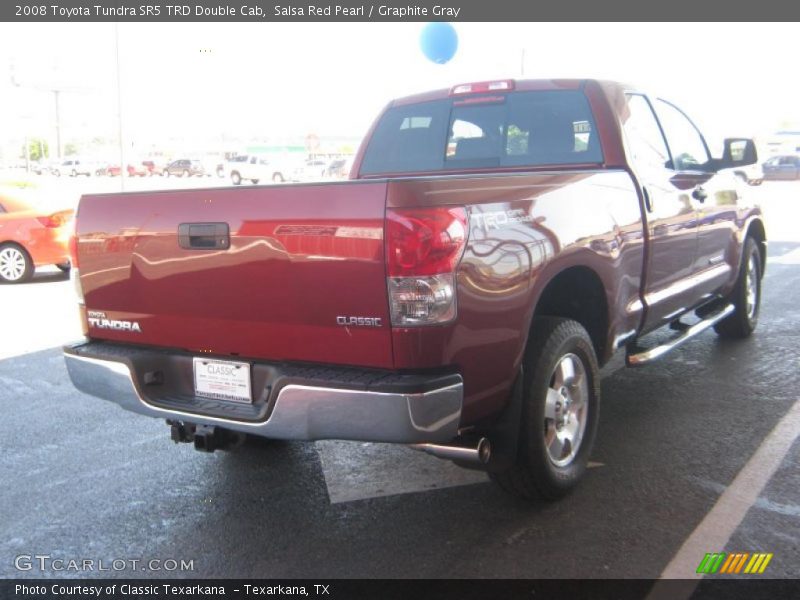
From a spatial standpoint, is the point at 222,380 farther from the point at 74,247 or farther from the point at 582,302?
the point at 582,302

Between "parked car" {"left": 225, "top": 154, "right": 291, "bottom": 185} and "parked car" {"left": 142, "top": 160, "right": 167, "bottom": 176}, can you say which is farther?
"parked car" {"left": 142, "top": 160, "right": 167, "bottom": 176}

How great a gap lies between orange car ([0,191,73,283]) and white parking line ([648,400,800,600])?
9.49 m

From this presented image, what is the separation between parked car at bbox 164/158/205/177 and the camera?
182 ft

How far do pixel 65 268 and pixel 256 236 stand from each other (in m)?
9.87

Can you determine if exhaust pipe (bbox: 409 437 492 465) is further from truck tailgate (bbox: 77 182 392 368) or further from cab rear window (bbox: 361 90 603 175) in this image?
cab rear window (bbox: 361 90 603 175)

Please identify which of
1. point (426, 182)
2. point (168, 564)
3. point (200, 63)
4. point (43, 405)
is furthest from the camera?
point (200, 63)

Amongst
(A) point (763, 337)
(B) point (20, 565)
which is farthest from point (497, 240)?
(A) point (763, 337)

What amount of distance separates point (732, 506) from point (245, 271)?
94.3 inches

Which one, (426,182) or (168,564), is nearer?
(426,182)

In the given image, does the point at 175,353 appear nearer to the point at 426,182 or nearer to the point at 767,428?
the point at 426,182

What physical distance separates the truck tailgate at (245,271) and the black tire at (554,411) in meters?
0.80

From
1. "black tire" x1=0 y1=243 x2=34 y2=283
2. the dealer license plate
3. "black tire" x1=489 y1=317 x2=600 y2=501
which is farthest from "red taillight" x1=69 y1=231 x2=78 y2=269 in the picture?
"black tire" x1=0 y1=243 x2=34 y2=283

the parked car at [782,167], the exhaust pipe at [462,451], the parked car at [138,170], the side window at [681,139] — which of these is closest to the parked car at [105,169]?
the parked car at [138,170]

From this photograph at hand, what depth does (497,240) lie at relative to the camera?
2.88 metres
